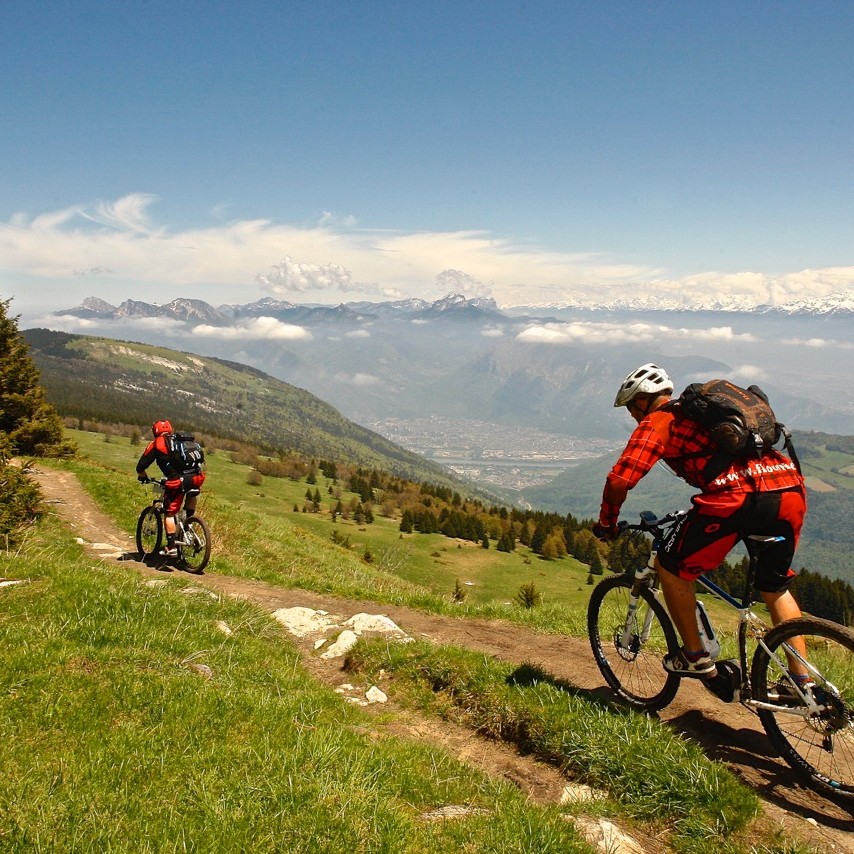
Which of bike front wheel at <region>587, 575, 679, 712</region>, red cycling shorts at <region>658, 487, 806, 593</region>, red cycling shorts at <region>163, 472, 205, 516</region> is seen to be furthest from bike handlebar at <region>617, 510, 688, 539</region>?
red cycling shorts at <region>163, 472, 205, 516</region>

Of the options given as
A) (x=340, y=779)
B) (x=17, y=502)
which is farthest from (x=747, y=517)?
(x=17, y=502)

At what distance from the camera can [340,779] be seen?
4512 millimetres

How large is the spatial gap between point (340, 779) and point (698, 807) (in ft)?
10.5

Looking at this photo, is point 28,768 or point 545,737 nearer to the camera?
point 28,768

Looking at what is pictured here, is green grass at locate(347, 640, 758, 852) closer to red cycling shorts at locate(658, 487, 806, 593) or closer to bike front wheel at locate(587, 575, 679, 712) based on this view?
bike front wheel at locate(587, 575, 679, 712)

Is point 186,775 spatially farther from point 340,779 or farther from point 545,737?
point 545,737

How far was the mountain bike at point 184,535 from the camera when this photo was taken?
13859 millimetres

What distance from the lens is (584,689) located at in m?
7.09

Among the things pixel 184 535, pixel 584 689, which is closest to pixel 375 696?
pixel 584 689

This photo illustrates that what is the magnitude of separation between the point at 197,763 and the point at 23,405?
30.0m

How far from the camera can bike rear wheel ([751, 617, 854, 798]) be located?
16.9ft

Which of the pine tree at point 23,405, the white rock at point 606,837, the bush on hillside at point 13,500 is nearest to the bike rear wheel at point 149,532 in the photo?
the bush on hillside at point 13,500

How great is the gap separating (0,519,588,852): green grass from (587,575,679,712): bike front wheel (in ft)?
8.45

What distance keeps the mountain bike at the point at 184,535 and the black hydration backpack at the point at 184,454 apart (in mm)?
580
